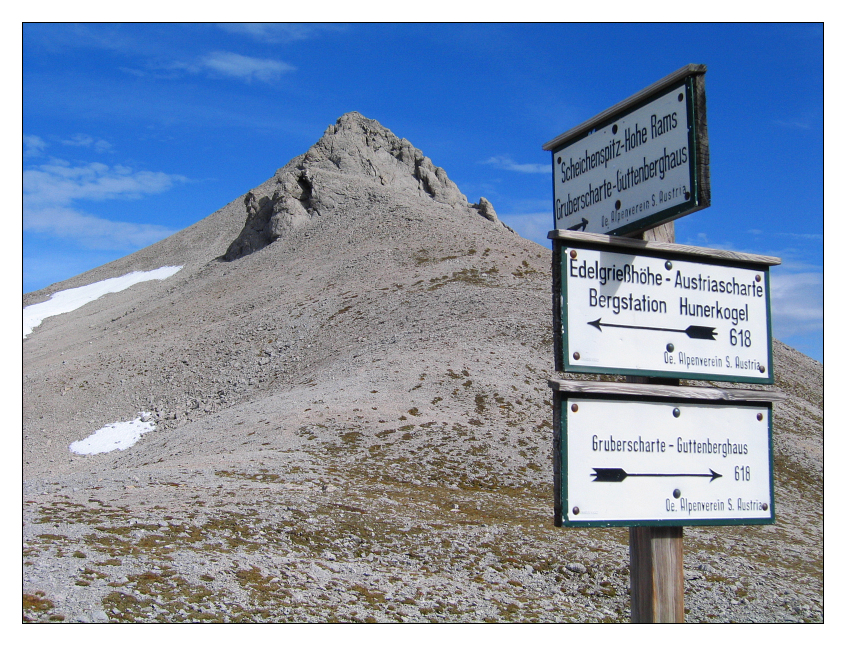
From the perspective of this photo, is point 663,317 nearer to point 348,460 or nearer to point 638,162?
point 638,162

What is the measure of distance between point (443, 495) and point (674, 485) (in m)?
15.7

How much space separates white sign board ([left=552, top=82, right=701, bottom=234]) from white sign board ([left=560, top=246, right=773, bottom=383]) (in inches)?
15.2

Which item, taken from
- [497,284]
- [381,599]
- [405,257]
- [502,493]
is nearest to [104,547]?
[381,599]

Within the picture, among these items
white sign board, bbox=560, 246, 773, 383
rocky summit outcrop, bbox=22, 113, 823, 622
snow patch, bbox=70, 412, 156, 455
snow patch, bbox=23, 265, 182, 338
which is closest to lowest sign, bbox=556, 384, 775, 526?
white sign board, bbox=560, 246, 773, 383

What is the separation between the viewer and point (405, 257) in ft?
171

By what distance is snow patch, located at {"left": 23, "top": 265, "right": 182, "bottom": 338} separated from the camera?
7281cm

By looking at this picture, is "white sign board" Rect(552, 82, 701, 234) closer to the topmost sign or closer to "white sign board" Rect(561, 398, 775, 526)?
the topmost sign

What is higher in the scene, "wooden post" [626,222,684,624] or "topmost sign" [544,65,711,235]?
"topmost sign" [544,65,711,235]

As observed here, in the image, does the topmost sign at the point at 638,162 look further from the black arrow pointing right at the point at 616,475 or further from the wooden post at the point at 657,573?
the black arrow pointing right at the point at 616,475

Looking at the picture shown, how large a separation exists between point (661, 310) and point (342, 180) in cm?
6907

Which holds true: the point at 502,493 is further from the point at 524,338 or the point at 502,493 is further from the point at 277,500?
the point at 524,338

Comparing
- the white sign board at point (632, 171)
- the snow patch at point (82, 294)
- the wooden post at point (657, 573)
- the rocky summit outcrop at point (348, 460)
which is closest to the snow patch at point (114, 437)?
the rocky summit outcrop at point (348, 460)

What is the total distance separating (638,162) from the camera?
4.45 meters

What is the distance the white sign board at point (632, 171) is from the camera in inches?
164
